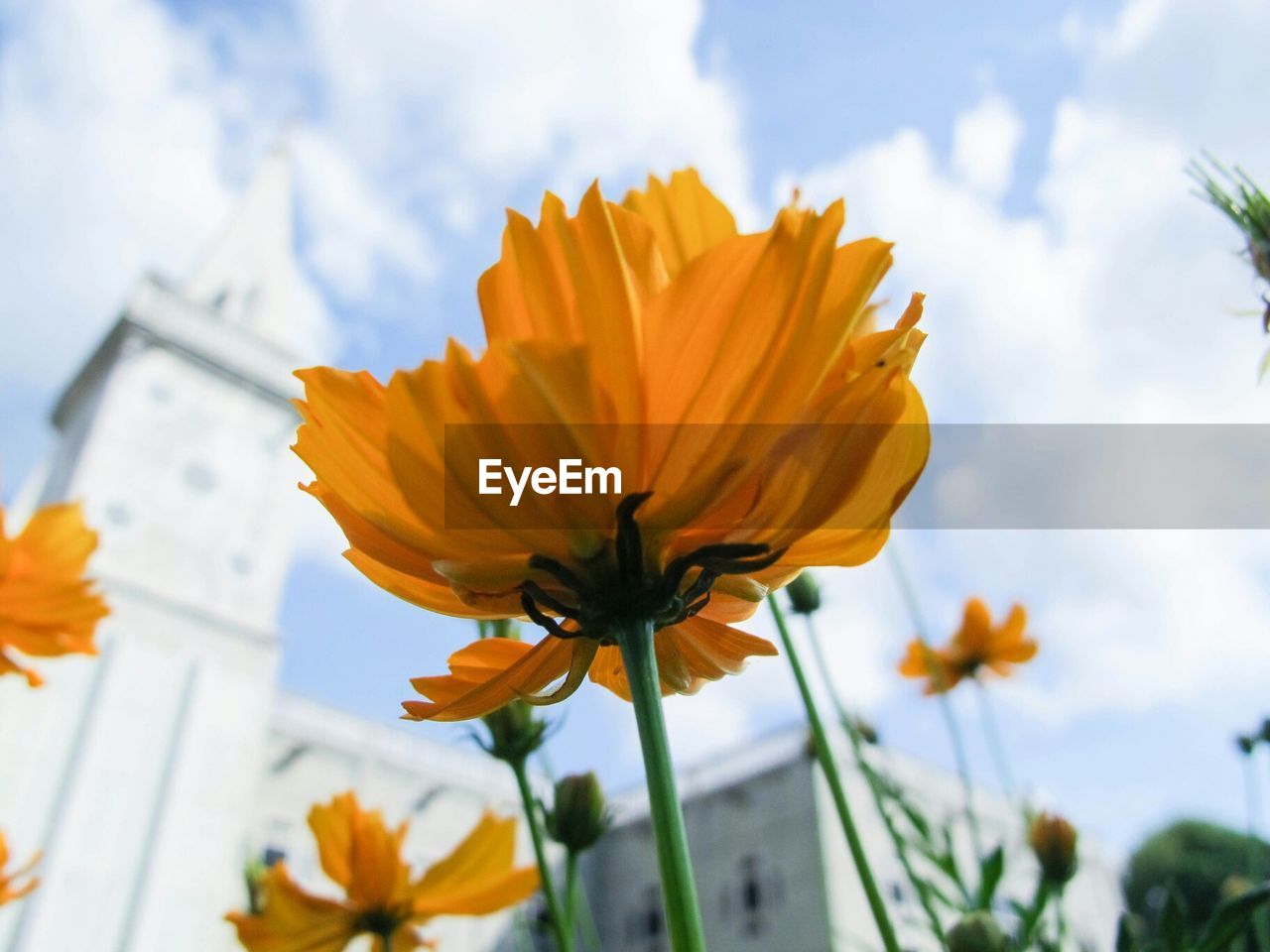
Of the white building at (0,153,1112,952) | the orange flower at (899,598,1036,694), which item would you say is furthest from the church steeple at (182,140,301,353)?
the orange flower at (899,598,1036,694)

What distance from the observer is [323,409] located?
0.72 feet

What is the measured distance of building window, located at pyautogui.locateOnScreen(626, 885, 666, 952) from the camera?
33.3ft

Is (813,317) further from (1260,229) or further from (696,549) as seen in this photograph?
(1260,229)

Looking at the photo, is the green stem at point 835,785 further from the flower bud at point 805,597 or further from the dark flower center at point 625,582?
the flower bud at point 805,597

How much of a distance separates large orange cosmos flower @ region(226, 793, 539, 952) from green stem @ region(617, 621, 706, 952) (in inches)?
12.7

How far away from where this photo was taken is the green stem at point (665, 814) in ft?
0.58

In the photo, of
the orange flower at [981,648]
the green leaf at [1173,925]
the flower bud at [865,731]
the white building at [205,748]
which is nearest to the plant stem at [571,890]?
the green leaf at [1173,925]

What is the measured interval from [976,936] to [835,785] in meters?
0.08

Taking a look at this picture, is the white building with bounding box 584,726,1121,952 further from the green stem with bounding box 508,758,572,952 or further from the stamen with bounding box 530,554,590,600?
the stamen with bounding box 530,554,590,600

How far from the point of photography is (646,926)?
34.3 ft

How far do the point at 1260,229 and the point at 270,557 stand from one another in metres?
10.2

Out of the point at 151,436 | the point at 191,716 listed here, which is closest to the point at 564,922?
the point at 191,716

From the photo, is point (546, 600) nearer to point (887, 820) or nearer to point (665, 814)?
point (665, 814)

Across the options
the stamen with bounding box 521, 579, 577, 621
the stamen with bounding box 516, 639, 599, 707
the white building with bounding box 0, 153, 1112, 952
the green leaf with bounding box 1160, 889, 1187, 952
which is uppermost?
the white building with bounding box 0, 153, 1112, 952
